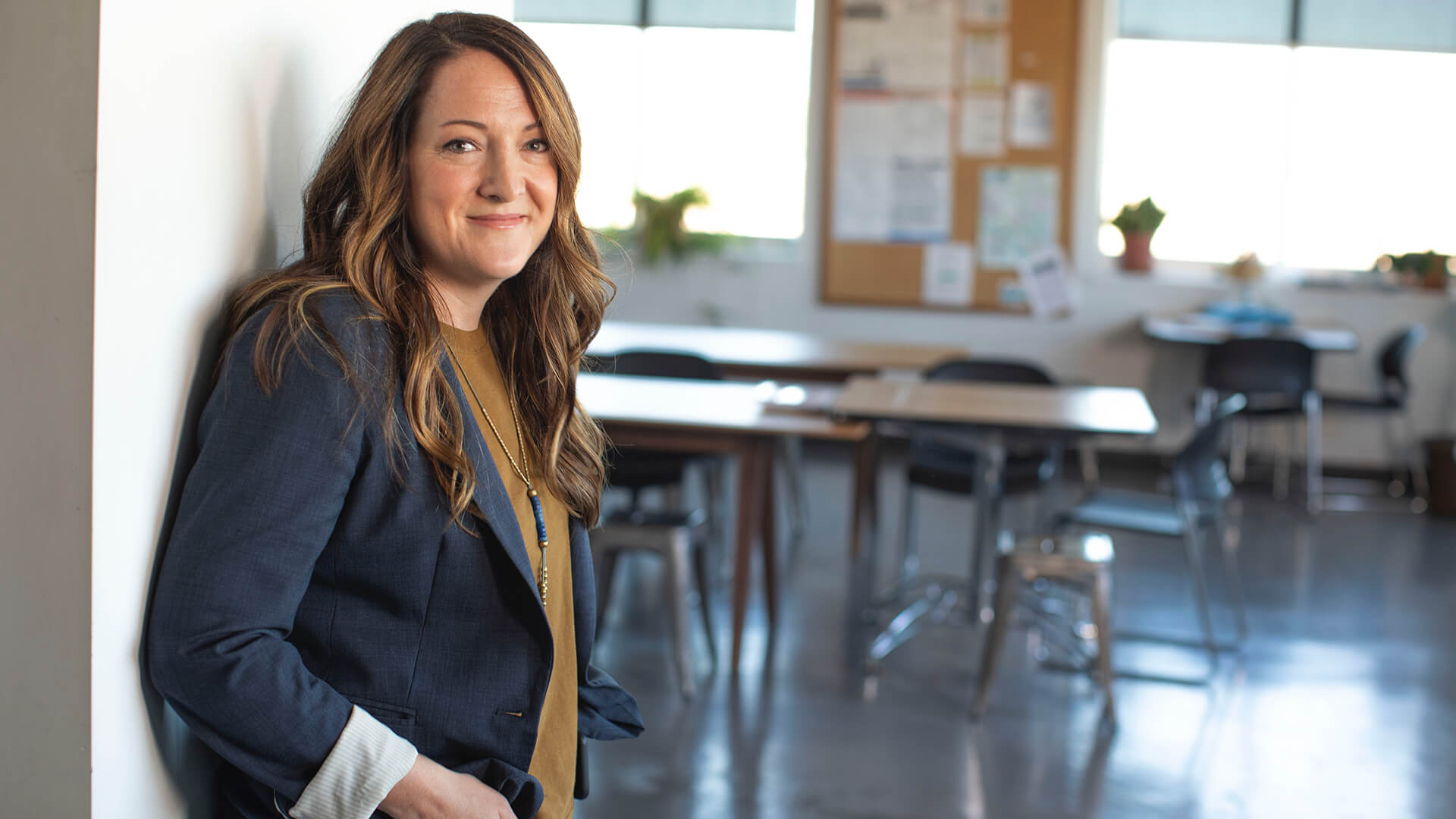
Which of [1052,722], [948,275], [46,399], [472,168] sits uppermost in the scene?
[948,275]

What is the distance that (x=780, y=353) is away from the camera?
511 cm

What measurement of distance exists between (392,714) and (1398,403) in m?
6.33

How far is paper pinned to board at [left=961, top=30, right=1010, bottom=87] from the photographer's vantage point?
23.1 ft

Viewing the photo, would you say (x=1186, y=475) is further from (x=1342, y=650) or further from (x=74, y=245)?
(x=74, y=245)

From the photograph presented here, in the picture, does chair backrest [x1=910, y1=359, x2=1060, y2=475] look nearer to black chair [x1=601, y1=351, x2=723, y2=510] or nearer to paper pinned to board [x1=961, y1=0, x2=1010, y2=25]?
black chair [x1=601, y1=351, x2=723, y2=510]

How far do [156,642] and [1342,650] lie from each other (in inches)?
153

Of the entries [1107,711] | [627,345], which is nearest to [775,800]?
[1107,711]

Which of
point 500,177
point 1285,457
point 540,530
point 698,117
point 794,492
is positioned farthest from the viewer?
point 698,117

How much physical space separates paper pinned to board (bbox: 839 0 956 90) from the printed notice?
398 millimetres

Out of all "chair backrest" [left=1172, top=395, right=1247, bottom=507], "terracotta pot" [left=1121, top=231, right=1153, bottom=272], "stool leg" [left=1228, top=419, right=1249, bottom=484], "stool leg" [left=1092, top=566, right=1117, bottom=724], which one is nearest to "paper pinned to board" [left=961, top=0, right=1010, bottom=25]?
"terracotta pot" [left=1121, top=231, right=1153, bottom=272]

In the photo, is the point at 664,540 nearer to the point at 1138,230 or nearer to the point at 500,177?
the point at 500,177

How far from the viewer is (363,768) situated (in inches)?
41.5

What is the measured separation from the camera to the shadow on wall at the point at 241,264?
103 cm

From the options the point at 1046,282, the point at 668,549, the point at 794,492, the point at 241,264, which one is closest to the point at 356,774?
the point at 241,264
